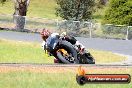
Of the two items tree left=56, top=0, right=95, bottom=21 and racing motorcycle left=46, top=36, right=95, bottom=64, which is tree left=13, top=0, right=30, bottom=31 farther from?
racing motorcycle left=46, top=36, right=95, bottom=64

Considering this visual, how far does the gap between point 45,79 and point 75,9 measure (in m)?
35.7

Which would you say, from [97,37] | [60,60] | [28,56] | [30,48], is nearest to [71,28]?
[97,37]

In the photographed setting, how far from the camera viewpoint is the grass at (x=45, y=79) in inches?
379

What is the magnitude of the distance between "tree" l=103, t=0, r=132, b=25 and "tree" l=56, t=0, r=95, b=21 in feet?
11.7

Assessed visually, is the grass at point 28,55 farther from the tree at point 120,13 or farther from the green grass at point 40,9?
the green grass at point 40,9

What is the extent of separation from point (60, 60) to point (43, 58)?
14.2m

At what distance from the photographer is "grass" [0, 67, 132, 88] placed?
9615mm

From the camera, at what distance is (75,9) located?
1817 inches

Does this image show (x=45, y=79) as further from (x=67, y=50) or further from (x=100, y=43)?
(x=100, y=43)

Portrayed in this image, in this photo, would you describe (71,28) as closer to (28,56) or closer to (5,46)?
(5,46)

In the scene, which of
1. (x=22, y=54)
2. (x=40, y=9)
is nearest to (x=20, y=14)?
(x=22, y=54)

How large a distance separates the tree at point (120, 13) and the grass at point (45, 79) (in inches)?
1191

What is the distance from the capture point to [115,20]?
42.6 m

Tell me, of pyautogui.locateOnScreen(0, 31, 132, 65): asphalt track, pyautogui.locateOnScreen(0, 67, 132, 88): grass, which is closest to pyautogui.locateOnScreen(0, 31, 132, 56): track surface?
pyautogui.locateOnScreen(0, 31, 132, 65): asphalt track
